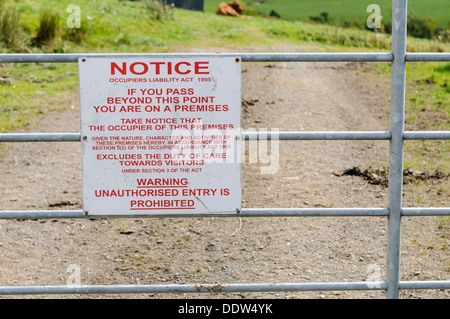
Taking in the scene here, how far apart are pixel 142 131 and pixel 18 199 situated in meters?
3.37

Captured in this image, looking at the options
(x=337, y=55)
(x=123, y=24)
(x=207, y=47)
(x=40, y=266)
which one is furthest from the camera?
(x=123, y=24)

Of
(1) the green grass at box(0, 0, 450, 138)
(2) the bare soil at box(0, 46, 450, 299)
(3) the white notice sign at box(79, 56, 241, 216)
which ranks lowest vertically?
(2) the bare soil at box(0, 46, 450, 299)

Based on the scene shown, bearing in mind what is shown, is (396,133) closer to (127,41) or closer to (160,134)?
(160,134)

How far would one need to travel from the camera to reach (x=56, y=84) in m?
11.5

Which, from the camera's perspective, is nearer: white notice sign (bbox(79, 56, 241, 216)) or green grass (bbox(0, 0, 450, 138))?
white notice sign (bbox(79, 56, 241, 216))

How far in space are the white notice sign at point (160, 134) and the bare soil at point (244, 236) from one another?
3.30ft

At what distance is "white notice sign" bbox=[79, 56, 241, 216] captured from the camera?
10.8 ft

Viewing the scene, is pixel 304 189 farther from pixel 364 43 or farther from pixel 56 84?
pixel 364 43

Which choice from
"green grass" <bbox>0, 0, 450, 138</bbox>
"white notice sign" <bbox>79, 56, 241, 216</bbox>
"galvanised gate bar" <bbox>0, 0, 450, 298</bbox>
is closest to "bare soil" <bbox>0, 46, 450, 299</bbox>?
"galvanised gate bar" <bbox>0, 0, 450, 298</bbox>

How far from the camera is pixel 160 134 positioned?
11.0 ft

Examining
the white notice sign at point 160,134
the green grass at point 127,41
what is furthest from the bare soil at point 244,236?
the green grass at point 127,41

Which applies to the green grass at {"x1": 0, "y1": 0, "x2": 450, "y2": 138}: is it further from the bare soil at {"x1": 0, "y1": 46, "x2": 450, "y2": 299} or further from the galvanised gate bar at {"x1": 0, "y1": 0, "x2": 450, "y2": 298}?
the galvanised gate bar at {"x1": 0, "y1": 0, "x2": 450, "y2": 298}

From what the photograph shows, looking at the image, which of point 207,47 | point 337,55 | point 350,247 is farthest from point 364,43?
point 337,55

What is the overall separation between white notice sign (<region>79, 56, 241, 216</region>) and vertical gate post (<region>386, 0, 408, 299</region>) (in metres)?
0.77
